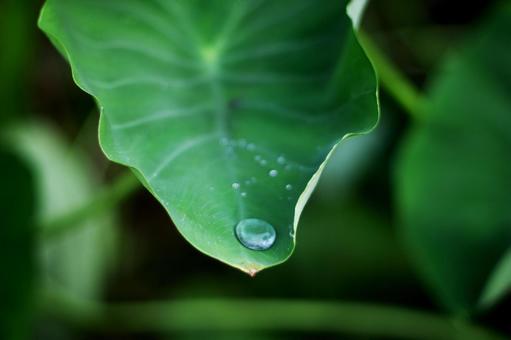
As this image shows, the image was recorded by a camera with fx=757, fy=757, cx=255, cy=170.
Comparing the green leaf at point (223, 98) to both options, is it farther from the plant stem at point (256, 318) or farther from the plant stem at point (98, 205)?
the plant stem at point (256, 318)

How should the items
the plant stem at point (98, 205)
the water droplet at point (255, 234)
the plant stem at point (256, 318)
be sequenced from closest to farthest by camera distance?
the water droplet at point (255, 234) < the plant stem at point (98, 205) < the plant stem at point (256, 318)

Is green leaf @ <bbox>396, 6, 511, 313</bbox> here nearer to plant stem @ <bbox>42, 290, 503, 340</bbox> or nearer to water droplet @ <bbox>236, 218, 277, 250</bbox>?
plant stem @ <bbox>42, 290, 503, 340</bbox>

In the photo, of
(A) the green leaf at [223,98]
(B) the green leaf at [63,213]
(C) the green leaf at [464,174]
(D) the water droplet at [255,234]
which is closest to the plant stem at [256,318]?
(B) the green leaf at [63,213]

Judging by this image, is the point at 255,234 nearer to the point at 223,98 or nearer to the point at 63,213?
the point at 223,98

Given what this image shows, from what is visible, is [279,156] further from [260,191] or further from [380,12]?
[380,12]

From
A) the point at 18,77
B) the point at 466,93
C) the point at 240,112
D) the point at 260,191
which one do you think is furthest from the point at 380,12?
the point at 260,191

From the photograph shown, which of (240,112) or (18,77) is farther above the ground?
(240,112)

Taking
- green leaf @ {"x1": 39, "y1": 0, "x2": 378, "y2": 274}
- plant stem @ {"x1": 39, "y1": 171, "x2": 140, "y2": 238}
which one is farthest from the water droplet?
plant stem @ {"x1": 39, "y1": 171, "x2": 140, "y2": 238}
